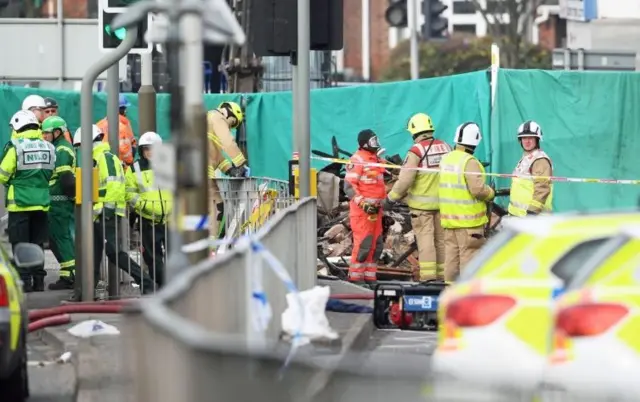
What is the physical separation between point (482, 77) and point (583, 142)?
1.58 meters

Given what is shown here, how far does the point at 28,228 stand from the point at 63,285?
0.69 metres

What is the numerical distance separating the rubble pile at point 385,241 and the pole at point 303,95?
9.34 feet

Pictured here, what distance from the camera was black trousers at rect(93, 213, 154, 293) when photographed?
1570 cm

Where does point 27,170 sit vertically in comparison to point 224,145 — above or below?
below

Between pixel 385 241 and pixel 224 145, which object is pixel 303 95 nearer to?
pixel 224 145

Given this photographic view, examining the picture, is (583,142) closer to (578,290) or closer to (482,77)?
(482,77)

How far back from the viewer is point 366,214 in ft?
59.3

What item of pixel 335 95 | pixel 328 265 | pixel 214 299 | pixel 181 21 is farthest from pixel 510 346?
pixel 335 95

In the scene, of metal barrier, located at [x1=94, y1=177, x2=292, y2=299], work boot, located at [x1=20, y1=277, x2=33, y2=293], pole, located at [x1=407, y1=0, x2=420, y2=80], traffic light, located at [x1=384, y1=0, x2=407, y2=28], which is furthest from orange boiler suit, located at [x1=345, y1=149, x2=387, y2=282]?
pole, located at [x1=407, y1=0, x2=420, y2=80]

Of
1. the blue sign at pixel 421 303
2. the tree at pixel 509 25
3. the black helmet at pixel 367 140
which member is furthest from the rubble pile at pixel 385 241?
the tree at pixel 509 25

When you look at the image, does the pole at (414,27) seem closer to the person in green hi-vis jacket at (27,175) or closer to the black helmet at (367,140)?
the black helmet at (367,140)

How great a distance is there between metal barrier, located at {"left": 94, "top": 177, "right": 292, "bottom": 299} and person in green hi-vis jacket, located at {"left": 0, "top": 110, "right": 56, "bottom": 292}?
101 centimetres

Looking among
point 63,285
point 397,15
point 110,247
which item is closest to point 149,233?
point 110,247

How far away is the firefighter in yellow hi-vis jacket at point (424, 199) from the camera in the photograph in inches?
688
